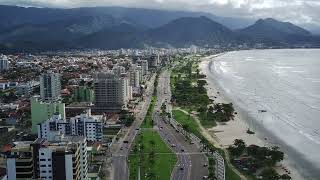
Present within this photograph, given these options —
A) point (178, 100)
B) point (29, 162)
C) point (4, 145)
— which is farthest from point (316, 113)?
point (29, 162)

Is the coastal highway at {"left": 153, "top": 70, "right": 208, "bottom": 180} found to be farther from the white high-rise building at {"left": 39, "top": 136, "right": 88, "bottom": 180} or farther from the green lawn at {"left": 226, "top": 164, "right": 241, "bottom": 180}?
the white high-rise building at {"left": 39, "top": 136, "right": 88, "bottom": 180}

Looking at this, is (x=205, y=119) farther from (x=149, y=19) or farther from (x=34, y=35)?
(x=149, y=19)

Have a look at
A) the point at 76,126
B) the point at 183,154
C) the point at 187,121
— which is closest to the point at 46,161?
the point at 183,154

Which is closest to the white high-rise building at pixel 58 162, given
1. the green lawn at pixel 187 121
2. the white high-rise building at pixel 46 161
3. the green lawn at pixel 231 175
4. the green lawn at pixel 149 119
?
the white high-rise building at pixel 46 161

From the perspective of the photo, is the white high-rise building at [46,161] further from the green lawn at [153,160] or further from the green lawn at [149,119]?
the green lawn at [149,119]

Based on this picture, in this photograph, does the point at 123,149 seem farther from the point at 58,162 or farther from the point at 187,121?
the point at 58,162

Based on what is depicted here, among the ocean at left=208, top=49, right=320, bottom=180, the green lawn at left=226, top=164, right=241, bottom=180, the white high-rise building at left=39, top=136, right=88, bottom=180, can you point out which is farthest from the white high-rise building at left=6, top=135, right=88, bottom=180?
the ocean at left=208, top=49, right=320, bottom=180
